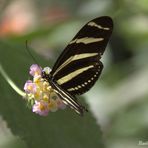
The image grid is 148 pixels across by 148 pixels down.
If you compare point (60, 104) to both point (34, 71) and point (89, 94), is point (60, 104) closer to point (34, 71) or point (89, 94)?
point (34, 71)

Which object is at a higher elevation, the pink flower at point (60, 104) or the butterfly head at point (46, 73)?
the butterfly head at point (46, 73)

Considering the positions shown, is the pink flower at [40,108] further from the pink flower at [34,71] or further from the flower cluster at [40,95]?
the pink flower at [34,71]

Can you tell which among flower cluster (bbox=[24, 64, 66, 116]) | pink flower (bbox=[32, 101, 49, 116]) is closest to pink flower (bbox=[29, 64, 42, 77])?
flower cluster (bbox=[24, 64, 66, 116])

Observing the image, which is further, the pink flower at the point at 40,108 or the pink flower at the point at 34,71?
the pink flower at the point at 34,71

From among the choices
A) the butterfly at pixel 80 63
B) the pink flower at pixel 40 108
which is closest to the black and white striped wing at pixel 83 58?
the butterfly at pixel 80 63

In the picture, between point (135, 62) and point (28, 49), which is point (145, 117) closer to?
point (135, 62)

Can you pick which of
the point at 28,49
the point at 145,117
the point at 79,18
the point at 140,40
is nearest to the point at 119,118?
the point at 145,117

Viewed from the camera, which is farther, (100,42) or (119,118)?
(119,118)
